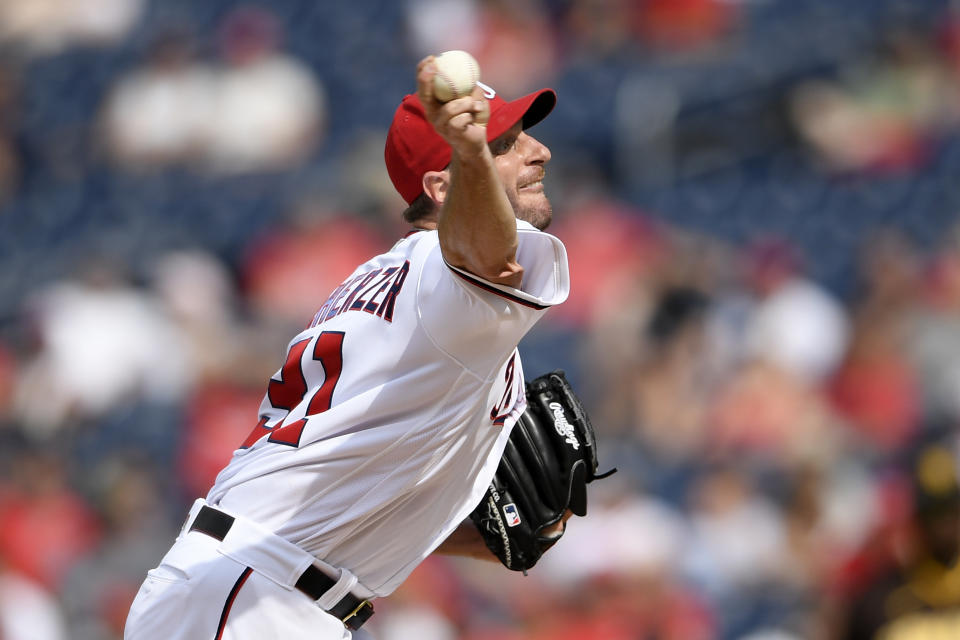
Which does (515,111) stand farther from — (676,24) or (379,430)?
(676,24)

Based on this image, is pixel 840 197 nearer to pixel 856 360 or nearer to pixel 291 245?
pixel 856 360

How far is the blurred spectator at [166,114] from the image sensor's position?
8.64 meters

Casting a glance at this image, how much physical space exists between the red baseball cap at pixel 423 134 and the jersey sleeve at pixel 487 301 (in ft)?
1.05

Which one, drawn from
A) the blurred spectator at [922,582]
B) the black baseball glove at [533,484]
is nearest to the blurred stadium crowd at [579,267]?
the blurred spectator at [922,582]

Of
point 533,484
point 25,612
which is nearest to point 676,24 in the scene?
point 25,612

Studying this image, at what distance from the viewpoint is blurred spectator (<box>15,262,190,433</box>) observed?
724cm

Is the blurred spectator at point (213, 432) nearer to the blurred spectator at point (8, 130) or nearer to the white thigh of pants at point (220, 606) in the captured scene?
the blurred spectator at point (8, 130)

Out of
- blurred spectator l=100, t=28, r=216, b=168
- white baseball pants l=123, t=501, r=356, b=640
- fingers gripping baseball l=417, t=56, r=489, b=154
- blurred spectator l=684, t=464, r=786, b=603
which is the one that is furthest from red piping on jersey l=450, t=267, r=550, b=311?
blurred spectator l=100, t=28, r=216, b=168

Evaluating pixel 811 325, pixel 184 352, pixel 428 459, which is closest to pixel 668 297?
pixel 811 325

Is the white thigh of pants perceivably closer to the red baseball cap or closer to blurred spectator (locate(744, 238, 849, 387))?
the red baseball cap

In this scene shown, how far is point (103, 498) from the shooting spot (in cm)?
641

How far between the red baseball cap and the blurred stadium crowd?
6.70ft

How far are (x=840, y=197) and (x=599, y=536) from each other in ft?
11.5

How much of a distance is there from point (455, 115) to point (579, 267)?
17.9 feet
